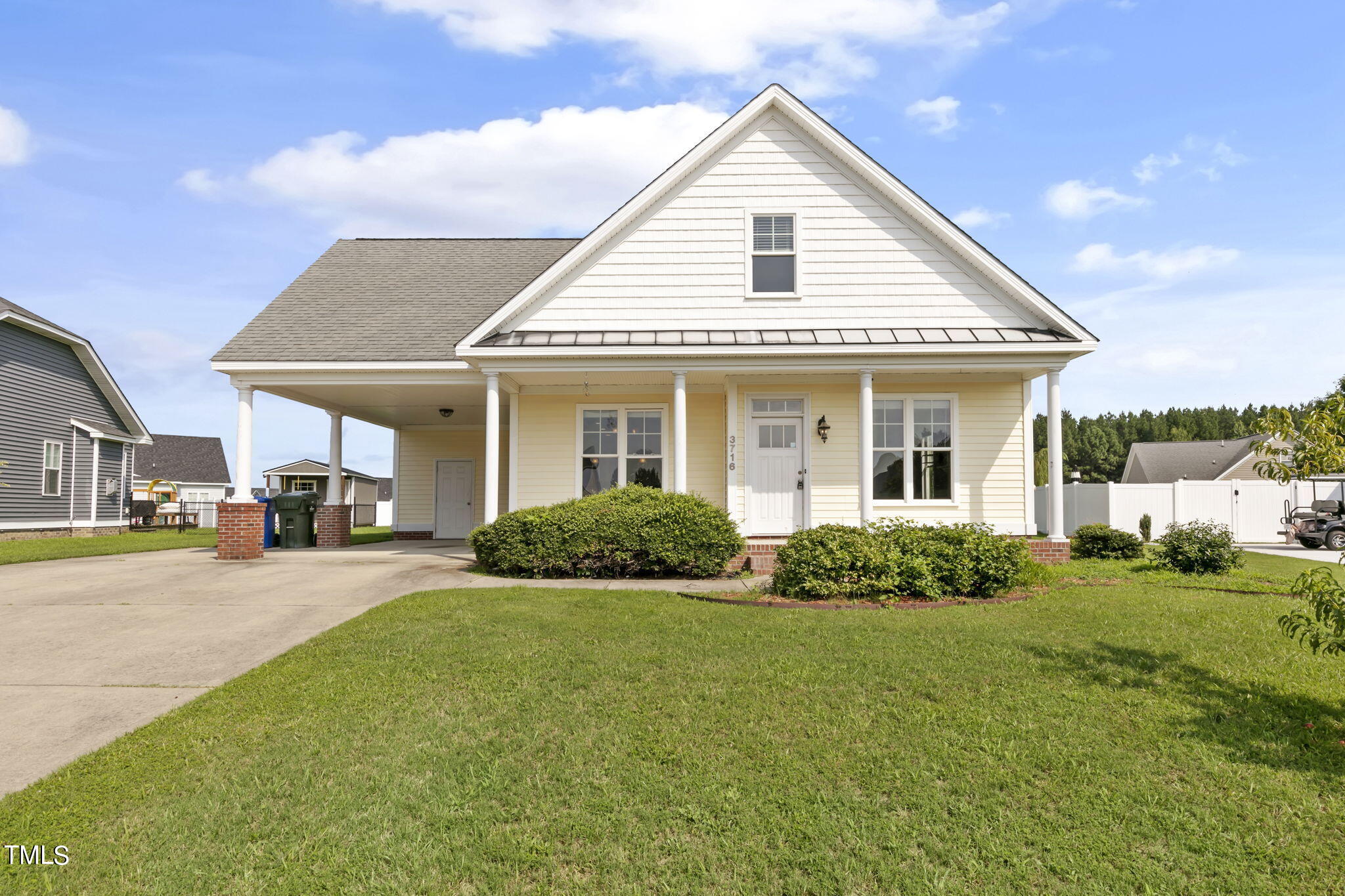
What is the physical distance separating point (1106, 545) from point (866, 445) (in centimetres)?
534

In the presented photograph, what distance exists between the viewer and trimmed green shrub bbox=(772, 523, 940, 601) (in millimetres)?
9055

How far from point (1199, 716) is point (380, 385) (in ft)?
45.6

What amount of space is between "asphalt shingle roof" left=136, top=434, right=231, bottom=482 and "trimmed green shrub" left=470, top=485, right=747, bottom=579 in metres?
46.8

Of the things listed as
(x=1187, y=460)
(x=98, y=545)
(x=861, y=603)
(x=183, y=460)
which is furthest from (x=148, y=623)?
(x=1187, y=460)

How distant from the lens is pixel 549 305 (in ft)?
46.0

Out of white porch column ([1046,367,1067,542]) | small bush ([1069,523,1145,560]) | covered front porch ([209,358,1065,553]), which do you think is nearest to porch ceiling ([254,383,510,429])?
covered front porch ([209,358,1065,553])

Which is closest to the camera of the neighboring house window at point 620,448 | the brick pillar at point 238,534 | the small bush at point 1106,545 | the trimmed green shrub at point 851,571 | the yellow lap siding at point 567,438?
the trimmed green shrub at point 851,571

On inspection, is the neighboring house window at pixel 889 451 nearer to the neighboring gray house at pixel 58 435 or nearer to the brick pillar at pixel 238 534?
the brick pillar at pixel 238 534

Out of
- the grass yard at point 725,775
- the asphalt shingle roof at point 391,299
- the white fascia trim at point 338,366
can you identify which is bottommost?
the grass yard at point 725,775

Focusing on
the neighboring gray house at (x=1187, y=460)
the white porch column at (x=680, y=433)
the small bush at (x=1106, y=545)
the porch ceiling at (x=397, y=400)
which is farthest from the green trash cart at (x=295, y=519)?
the neighboring gray house at (x=1187, y=460)

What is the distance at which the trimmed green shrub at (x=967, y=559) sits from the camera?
9320 millimetres

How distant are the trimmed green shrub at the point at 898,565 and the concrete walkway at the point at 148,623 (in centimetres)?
136

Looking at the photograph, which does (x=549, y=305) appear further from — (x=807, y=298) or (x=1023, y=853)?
(x=1023, y=853)

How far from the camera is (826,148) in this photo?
14.1 metres
